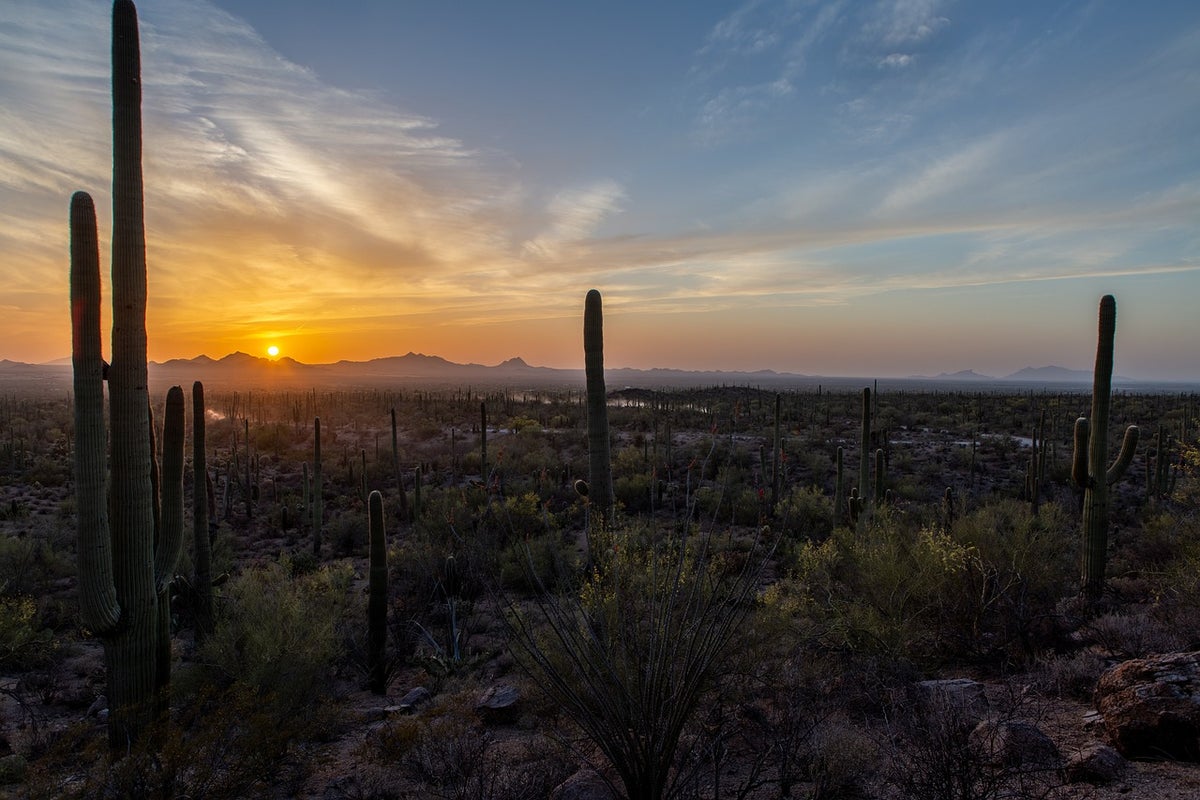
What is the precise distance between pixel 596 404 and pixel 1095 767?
7776 millimetres

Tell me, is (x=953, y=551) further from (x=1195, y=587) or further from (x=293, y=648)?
(x=293, y=648)

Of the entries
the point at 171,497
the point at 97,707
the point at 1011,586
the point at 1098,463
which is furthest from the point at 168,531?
the point at 1098,463

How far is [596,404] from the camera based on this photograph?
10914 millimetres

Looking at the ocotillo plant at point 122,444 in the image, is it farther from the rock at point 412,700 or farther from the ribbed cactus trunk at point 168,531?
the rock at point 412,700

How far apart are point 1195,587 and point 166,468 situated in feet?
46.2

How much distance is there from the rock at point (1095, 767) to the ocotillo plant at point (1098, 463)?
6124 mm

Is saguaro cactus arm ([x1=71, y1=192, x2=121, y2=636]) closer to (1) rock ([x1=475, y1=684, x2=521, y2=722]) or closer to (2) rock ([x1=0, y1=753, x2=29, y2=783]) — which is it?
(2) rock ([x1=0, y1=753, x2=29, y2=783])

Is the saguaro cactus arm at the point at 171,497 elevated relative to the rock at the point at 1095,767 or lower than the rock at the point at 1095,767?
elevated

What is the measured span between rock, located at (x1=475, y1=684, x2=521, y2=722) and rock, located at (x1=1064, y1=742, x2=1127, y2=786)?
19.0 ft

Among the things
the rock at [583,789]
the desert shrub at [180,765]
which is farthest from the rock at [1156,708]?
the desert shrub at [180,765]

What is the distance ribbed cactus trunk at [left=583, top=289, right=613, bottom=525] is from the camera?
10.8 m

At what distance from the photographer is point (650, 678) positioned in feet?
13.0

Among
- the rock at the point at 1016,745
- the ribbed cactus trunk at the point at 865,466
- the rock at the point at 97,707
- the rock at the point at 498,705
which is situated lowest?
the rock at the point at 97,707

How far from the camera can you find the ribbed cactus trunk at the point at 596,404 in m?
10.8
